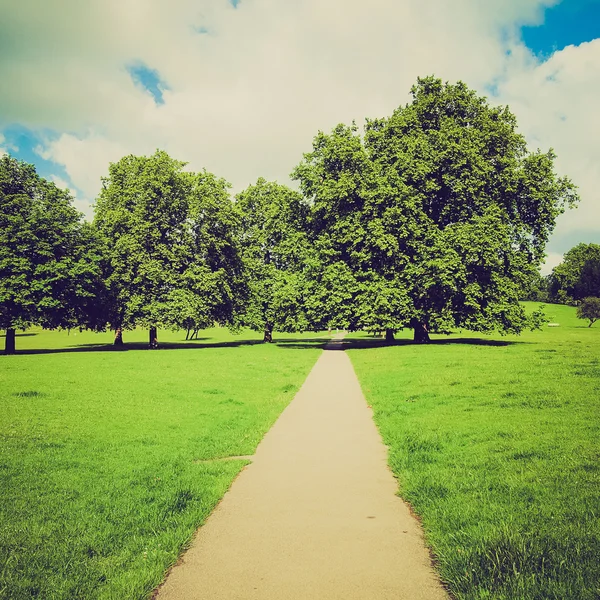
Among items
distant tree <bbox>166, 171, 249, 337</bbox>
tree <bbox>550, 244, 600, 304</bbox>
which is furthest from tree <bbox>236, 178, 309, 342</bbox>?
tree <bbox>550, 244, 600, 304</bbox>

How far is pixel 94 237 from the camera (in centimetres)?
4131

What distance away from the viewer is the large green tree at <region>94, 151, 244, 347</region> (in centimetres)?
3934

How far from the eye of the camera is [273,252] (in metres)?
49.4

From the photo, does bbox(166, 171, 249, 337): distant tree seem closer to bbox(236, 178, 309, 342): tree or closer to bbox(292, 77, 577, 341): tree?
bbox(236, 178, 309, 342): tree

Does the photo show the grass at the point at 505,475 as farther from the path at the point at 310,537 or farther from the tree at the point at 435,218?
the tree at the point at 435,218

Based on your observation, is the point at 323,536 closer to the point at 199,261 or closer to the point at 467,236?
the point at 467,236

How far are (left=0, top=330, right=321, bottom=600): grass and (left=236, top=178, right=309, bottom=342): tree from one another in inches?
861

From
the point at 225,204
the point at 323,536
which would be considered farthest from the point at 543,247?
the point at 323,536

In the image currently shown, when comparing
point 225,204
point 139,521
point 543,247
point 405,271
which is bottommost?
point 139,521

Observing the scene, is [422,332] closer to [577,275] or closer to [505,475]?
[505,475]

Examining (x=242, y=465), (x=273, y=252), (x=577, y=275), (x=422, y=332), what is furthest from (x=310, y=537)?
(x=577, y=275)

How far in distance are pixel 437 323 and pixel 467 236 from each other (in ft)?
A: 23.4

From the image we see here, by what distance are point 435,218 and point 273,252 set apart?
789 inches

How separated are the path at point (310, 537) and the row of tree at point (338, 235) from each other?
83.2ft
